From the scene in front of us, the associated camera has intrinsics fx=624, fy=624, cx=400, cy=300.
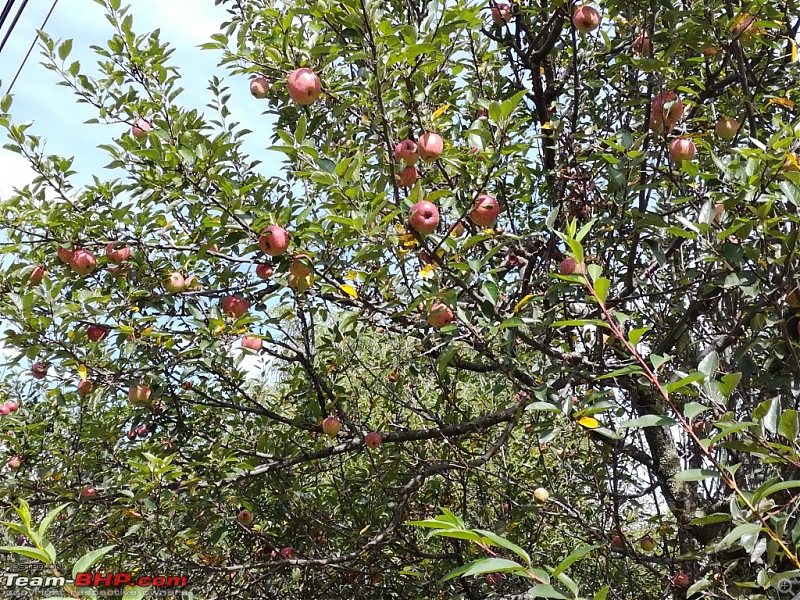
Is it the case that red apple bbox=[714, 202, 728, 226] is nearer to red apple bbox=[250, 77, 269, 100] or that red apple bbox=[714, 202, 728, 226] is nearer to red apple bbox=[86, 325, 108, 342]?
red apple bbox=[250, 77, 269, 100]

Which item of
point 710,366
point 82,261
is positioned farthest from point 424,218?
point 82,261

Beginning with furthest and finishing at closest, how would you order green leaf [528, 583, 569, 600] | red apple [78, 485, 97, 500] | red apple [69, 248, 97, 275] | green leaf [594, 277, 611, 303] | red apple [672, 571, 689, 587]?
red apple [78, 485, 97, 500]
red apple [69, 248, 97, 275]
red apple [672, 571, 689, 587]
green leaf [594, 277, 611, 303]
green leaf [528, 583, 569, 600]

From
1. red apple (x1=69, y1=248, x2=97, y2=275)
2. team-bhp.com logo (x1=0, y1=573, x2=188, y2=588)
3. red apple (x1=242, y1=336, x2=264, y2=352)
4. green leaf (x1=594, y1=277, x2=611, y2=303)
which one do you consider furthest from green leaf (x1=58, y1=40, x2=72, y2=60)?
green leaf (x1=594, y1=277, x2=611, y2=303)

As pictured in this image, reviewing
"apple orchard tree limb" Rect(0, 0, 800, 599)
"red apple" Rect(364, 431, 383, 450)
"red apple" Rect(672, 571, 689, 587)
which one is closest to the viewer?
"apple orchard tree limb" Rect(0, 0, 800, 599)

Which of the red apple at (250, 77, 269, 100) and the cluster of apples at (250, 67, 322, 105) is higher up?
the red apple at (250, 77, 269, 100)

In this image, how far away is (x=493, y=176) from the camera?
2166 millimetres

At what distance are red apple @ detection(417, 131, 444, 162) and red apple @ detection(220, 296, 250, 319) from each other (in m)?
1.04

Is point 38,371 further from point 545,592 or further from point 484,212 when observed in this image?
point 545,592

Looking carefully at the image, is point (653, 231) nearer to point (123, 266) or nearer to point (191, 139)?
point (191, 139)

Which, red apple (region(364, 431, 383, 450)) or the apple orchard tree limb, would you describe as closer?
the apple orchard tree limb

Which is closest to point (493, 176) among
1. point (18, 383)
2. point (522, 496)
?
point (522, 496)

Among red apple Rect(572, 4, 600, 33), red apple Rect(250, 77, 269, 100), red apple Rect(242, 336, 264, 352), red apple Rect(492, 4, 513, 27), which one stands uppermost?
red apple Rect(492, 4, 513, 27)

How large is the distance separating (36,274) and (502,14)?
2657 mm

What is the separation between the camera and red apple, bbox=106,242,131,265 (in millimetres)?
2757
